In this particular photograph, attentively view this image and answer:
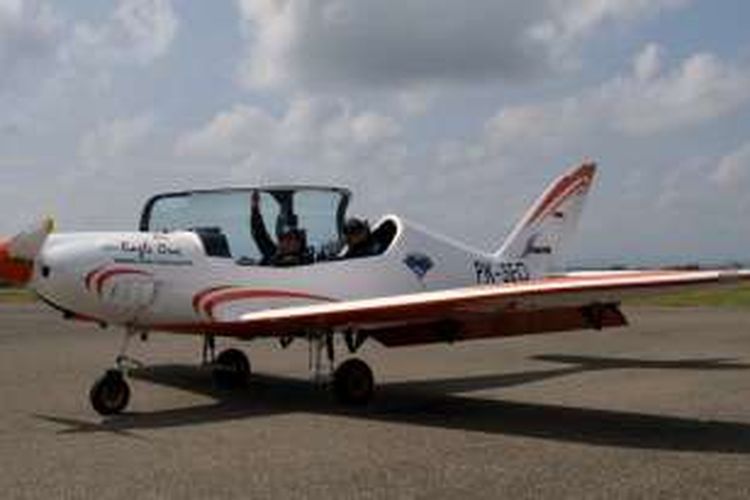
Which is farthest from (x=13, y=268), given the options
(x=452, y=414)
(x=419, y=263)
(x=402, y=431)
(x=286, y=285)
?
(x=419, y=263)

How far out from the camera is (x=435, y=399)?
38.9 feet

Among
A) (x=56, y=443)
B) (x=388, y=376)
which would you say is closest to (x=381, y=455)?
(x=56, y=443)

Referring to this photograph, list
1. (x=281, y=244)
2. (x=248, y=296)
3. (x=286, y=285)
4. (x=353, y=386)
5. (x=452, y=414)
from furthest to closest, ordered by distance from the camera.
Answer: (x=281, y=244)
(x=286, y=285)
(x=248, y=296)
(x=353, y=386)
(x=452, y=414)

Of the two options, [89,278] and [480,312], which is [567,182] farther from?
[89,278]

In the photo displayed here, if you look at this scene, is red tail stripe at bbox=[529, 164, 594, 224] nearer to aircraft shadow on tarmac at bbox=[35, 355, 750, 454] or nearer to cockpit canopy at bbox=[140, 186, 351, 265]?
aircraft shadow on tarmac at bbox=[35, 355, 750, 454]

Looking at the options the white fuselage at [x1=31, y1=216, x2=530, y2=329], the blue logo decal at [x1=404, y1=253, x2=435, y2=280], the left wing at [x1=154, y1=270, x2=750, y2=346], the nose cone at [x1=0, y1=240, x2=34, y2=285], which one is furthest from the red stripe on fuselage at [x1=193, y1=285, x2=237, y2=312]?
the blue logo decal at [x1=404, y1=253, x2=435, y2=280]

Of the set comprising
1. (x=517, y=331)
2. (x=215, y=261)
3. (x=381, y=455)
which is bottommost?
(x=381, y=455)

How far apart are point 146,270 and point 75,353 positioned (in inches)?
290

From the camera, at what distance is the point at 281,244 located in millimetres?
12141

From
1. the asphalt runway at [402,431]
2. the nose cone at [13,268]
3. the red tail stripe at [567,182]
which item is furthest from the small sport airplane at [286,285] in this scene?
the red tail stripe at [567,182]

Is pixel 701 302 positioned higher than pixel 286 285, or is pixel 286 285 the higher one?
pixel 701 302

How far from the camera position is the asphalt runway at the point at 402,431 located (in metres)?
6.93

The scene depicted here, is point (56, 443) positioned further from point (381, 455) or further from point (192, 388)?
point (192, 388)

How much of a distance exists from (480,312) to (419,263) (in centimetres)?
237
